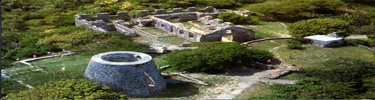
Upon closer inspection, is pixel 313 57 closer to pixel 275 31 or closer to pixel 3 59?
pixel 275 31

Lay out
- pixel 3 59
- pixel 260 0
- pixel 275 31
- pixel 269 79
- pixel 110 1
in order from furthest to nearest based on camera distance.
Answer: pixel 260 0 → pixel 110 1 → pixel 275 31 → pixel 3 59 → pixel 269 79

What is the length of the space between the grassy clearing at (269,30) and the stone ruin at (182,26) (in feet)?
8.27

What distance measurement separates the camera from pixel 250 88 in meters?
22.7

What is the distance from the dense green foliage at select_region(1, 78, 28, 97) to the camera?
18.8 m

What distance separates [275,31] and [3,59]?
26.2 m

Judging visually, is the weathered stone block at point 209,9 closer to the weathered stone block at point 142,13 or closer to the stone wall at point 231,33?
the weathered stone block at point 142,13

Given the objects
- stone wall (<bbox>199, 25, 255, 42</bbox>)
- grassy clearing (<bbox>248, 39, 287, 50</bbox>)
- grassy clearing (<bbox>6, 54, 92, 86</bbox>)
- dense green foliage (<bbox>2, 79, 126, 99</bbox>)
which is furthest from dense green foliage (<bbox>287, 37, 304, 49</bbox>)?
dense green foliage (<bbox>2, 79, 126, 99</bbox>)

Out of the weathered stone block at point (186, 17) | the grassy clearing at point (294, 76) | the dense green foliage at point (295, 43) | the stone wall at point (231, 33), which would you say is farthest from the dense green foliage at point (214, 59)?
the weathered stone block at point (186, 17)

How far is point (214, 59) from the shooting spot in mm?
25938

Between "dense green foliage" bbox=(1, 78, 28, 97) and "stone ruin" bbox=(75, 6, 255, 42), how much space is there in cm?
1665

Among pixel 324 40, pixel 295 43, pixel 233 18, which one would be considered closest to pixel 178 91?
pixel 295 43

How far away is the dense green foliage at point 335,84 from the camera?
19.5m

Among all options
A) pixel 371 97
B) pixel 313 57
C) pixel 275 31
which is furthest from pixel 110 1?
pixel 371 97

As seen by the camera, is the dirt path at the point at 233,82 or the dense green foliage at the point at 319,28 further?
the dense green foliage at the point at 319,28
